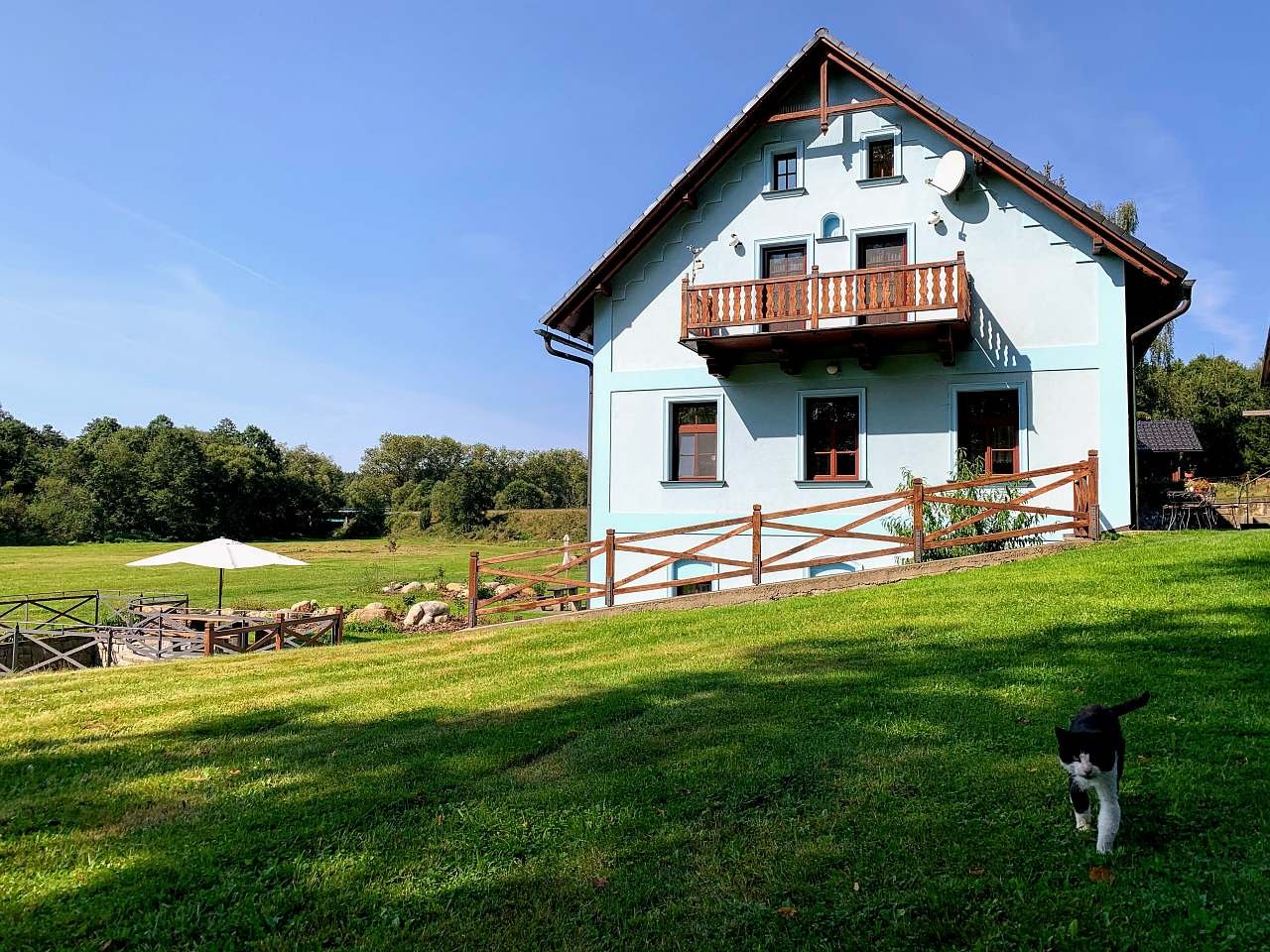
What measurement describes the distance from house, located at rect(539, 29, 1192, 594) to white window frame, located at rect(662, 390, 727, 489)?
0.04m

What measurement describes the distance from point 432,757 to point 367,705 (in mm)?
2154

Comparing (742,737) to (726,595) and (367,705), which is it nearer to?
(367,705)

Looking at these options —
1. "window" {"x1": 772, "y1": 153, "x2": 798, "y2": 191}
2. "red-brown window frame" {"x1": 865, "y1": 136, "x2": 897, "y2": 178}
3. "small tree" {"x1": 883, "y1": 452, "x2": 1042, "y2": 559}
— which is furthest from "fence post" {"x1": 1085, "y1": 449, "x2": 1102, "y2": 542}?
"window" {"x1": 772, "y1": 153, "x2": 798, "y2": 191}

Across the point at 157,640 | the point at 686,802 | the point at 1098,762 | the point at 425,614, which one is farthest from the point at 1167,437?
the point at 157,640

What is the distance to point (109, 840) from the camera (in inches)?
166

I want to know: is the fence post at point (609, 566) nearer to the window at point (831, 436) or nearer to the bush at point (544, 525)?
the window at point (831, 436)

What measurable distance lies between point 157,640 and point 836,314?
45.2 ft

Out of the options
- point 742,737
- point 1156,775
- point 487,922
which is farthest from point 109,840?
point 1156,775

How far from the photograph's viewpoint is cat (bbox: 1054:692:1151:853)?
329 centimetres

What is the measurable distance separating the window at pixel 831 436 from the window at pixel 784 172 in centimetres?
436

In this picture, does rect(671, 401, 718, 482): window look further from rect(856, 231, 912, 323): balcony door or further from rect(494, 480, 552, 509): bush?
rect(494, 480, 552, 509): bush

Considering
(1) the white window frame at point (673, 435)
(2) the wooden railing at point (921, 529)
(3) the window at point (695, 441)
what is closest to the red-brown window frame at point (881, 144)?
(1) the white window frame at point (673, 435)

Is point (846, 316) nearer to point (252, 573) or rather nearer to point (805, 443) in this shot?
point (805, 443)

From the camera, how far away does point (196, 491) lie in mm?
65688
